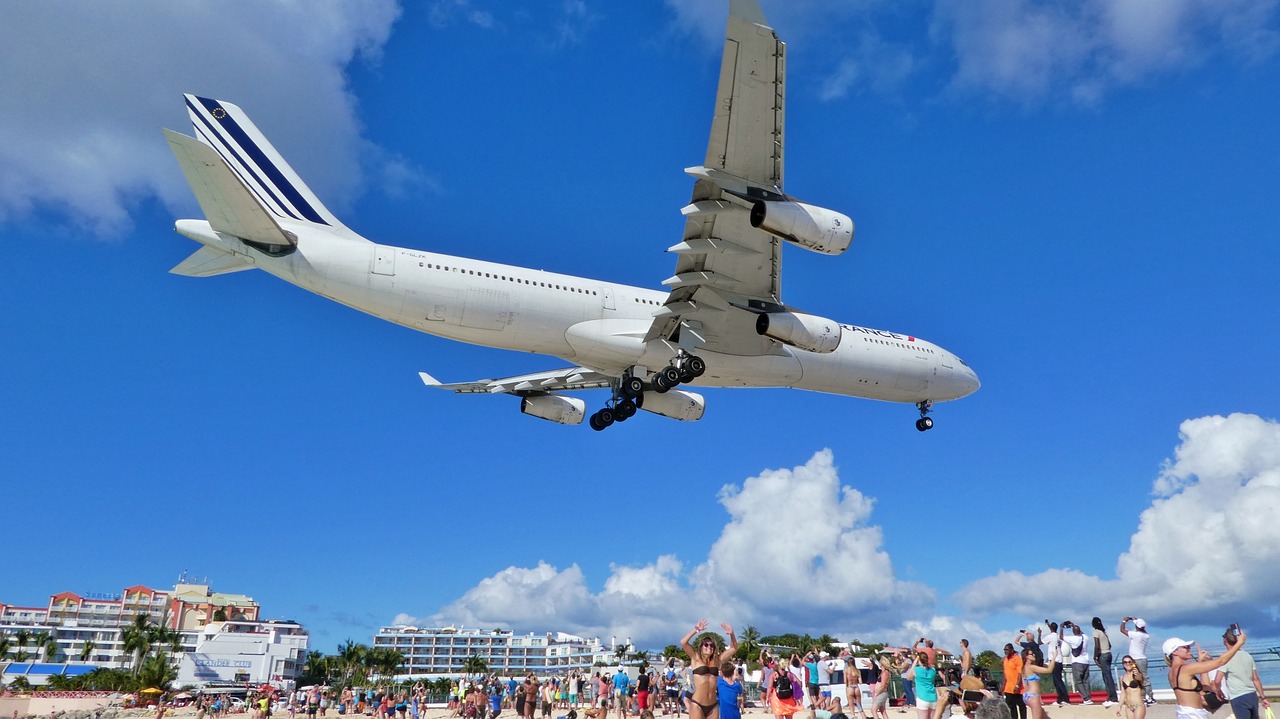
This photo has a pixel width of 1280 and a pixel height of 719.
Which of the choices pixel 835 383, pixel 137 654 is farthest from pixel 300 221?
pixel 137 654

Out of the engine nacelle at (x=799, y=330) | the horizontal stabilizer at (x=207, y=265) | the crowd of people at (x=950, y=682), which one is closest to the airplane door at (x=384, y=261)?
the horizontal stabilizer at (x=207, y=265)

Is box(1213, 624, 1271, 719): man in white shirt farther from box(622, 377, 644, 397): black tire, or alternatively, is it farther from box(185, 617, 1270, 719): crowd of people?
box(622, 377, 644, 397): black tire

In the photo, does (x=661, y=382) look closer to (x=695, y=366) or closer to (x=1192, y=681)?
(x=695, y=366)

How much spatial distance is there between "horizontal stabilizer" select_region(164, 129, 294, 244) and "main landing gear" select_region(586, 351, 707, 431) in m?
8.72

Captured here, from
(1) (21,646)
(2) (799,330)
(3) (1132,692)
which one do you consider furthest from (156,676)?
(3) (1132,692)

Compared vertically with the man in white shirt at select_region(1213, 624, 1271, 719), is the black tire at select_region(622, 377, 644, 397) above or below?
above

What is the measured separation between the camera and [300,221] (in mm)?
20000

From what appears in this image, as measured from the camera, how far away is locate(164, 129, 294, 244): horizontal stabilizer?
16219mm

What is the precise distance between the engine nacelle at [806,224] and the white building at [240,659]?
93.1 m

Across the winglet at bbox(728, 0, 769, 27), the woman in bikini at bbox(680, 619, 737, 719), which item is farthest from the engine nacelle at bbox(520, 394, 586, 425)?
the woman in bikini at bbox(680, 619, 737, 719)

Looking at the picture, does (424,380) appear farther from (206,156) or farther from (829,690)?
(829,690)

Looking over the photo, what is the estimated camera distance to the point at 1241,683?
8.99 m

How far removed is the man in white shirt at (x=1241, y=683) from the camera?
893 centimetres

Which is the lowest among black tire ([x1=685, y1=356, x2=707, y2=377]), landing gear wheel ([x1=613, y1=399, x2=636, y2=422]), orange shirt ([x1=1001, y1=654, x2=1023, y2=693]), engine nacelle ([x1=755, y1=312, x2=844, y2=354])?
orange shirt ([x1=1001, y1=654, x2=1023, y2=693])
